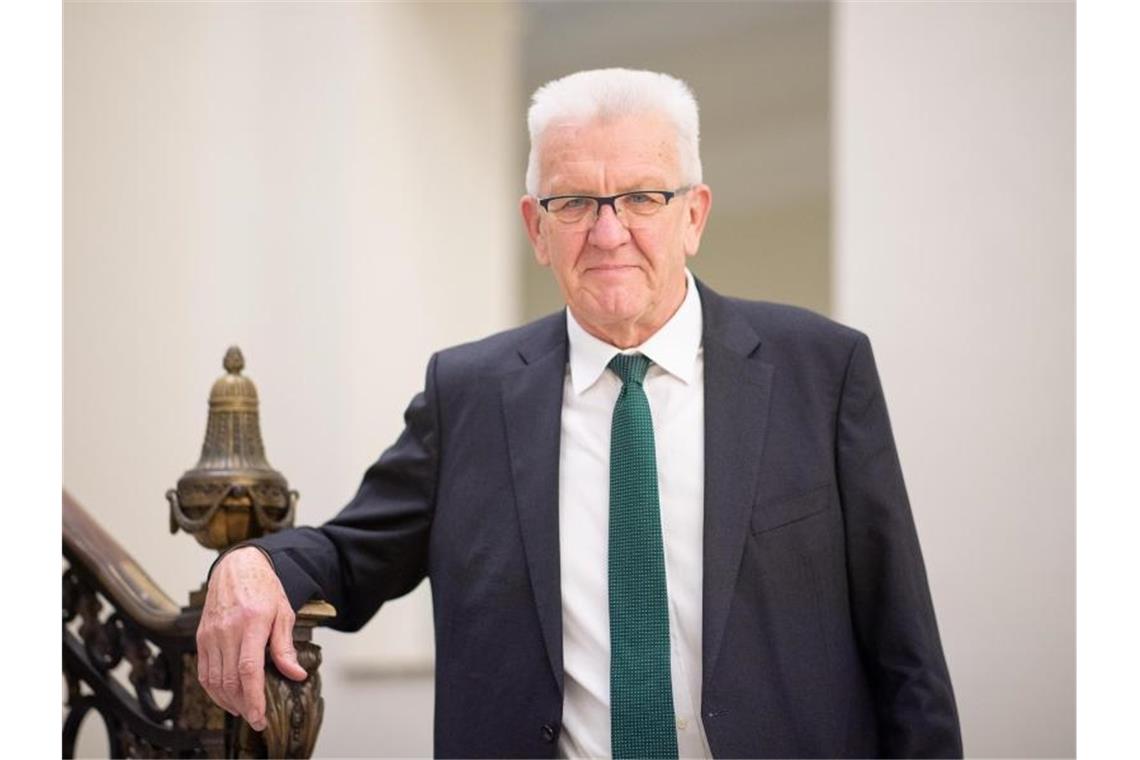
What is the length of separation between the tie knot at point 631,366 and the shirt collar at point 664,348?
0.01 meters

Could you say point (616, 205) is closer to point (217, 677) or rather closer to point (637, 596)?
point (637, 596)

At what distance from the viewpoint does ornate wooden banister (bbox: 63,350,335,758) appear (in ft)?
12.0

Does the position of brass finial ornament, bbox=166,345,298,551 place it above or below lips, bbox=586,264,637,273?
below

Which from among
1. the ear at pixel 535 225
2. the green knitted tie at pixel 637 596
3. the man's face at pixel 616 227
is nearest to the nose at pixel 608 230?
the man's face at pixel 616 227

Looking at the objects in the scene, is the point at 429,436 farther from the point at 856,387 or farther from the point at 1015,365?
the point at 1015,365

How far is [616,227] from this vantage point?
315 cm

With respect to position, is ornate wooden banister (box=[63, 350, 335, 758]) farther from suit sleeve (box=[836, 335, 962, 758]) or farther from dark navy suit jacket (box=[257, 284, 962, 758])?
suit sleeve (box=[836, 335, 962, 758])

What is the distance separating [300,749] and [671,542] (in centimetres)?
91

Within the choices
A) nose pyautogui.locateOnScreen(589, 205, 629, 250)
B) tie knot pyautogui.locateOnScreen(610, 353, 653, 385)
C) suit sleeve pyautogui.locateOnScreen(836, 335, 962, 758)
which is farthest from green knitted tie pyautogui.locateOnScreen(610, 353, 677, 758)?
suit sleeve pyautogui.locateOnScreen(836, 335, 962, 758)

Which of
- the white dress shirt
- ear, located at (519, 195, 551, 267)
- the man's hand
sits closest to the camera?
the man's hand

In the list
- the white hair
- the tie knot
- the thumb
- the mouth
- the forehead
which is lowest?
Answer: the thumb

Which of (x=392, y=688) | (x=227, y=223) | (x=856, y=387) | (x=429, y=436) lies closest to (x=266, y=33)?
(x=227, y=223)

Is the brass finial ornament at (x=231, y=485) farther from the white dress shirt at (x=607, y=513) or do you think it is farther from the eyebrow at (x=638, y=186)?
the eyebrow at (x=638, y=186)

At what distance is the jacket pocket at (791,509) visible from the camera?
311cm
